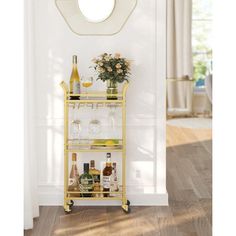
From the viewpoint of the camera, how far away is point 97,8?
4.84 metres

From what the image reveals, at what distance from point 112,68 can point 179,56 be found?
5336 millimetres

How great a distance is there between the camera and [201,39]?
33.9ft

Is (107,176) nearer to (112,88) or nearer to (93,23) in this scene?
(112,88)

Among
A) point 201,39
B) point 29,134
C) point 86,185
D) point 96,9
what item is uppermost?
point 201,39

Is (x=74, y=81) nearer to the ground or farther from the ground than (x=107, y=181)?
farther from the ground

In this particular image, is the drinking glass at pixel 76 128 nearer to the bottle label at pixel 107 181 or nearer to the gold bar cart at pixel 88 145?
the gold bar cart at pixel 88 145

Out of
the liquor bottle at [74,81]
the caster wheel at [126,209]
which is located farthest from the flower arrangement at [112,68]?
the caster wheel at [126,209]

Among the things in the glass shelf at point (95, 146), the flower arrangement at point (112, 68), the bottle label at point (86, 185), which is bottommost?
the bottle label at point (86, 185)

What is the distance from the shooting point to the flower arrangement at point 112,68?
4.71m

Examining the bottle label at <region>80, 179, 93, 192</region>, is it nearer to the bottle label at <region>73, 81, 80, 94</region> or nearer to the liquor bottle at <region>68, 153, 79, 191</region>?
the liquor bottle at <region>68, 153, 79, 191</region>

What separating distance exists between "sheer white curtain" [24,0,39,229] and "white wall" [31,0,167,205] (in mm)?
324

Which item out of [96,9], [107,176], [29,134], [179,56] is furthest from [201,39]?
[29,134]
